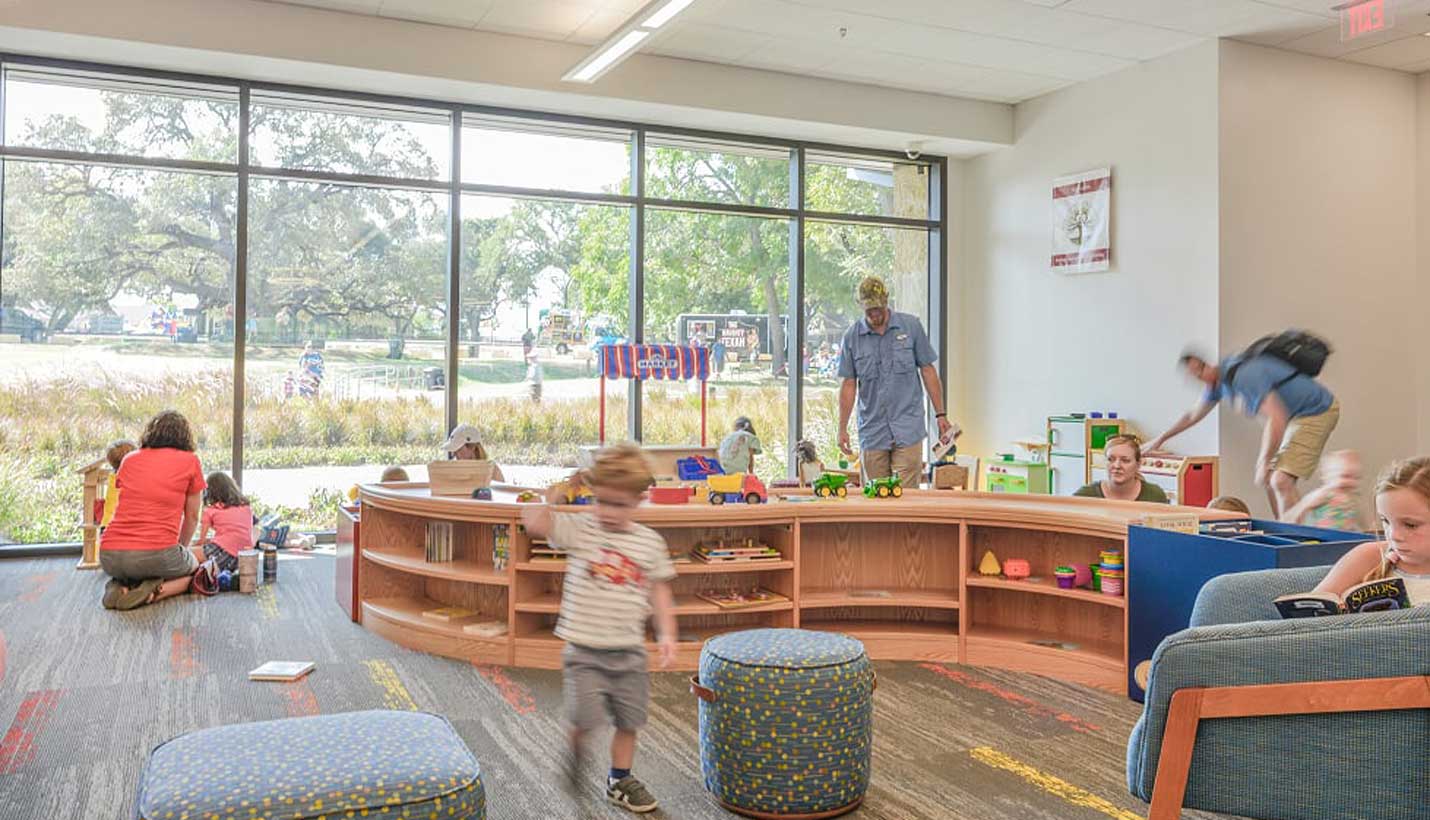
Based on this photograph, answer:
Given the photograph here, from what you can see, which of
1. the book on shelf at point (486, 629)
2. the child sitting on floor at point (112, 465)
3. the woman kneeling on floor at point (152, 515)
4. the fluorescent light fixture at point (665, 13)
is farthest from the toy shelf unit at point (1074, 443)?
the child sitting on floor at point (112, 465)

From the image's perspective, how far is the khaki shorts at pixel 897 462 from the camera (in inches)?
252

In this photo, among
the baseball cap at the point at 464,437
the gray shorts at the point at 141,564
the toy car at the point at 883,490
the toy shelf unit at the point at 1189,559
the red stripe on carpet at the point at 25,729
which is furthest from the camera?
the baseball cap at the point at 464,437

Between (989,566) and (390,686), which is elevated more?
(989,566)

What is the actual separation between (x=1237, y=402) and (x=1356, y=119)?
117 inches

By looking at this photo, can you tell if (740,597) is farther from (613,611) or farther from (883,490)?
(613,611)

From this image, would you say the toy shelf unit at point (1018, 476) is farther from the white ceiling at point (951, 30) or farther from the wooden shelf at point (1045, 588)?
the wooden shelf at point (1045, 588)

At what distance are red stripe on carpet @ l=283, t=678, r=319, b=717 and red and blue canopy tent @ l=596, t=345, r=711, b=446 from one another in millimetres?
3792

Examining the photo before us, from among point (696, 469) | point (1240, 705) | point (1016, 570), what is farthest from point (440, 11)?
point (1240, 705)

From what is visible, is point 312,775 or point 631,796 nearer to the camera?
point 312,775

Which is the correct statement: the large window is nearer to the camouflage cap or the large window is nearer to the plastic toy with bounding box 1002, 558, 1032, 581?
the camouflage cap

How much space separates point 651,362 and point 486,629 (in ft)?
Answer: 11.6

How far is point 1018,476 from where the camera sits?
28.3 ft

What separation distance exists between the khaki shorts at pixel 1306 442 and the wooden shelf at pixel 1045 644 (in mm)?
2315

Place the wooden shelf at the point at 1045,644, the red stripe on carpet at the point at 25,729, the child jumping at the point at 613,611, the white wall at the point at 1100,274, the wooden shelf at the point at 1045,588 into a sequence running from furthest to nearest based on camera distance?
the white wall at the point at 1100,274 → the wooden shelf at the point at 1045,644 → the wooden shelf at the point at 1045,588 → the red stripe on carpet at the point at 25,729 → the child jumping at the point at 613,611
